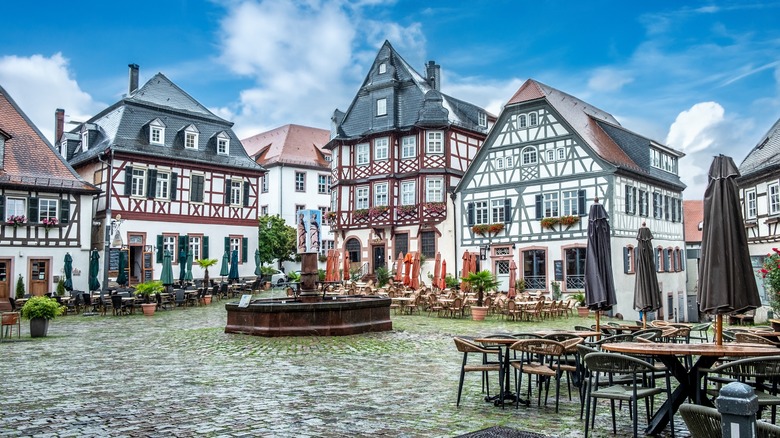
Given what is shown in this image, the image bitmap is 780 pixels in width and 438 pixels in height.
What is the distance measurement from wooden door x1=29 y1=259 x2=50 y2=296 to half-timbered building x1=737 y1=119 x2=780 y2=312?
29.6 m

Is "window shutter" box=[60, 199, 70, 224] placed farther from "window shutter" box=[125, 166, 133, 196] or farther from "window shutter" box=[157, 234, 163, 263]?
"window shutter" box=[157, 234, 163, 263]

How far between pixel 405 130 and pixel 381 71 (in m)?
5.57

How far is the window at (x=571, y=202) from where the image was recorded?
29.2 metres

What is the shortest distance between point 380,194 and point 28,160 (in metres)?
18.1

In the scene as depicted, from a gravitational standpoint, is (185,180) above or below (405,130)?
below

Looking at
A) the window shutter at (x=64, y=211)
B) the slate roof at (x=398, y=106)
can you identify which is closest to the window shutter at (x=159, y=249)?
the window shutter at (x=64, y=211)

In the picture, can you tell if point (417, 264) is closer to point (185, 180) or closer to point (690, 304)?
point (185, 180)

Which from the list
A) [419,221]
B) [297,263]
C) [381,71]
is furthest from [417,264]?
[297,263]

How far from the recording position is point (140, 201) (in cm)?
3412

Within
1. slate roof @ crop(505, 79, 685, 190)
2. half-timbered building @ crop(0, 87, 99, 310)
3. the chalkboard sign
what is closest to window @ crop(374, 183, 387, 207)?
slate roof @ crop(505, 79, 685, 190)

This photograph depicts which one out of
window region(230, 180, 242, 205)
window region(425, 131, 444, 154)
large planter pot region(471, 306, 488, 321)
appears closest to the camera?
large planter pot region(471, 306, 488, 321)

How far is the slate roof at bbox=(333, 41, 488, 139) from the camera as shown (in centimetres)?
3686

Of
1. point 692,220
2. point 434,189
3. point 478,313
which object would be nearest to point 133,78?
point 434,189

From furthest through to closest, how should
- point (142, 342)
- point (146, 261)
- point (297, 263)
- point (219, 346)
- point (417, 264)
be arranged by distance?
point (297, 263), point (146, 261), point (417, 264), point (142, 342), point (219, 346)
